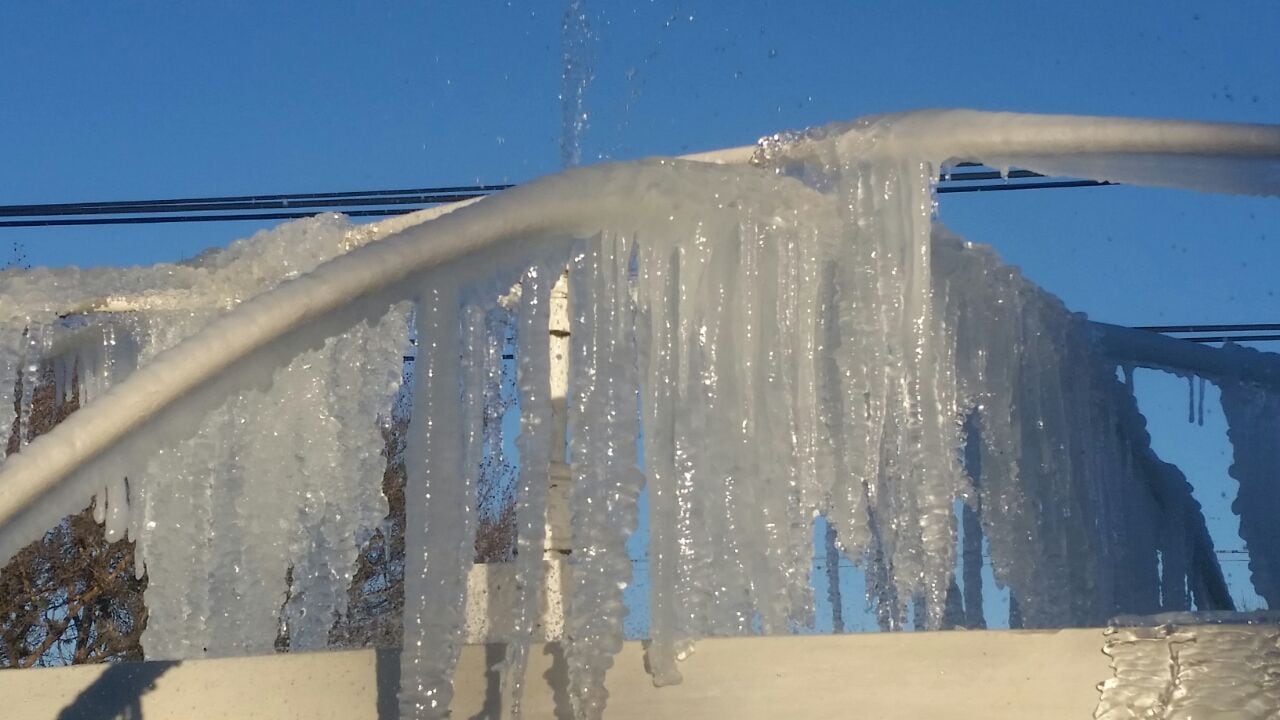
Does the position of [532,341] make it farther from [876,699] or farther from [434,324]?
[876,699]

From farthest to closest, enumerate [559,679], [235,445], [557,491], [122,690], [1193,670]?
1. [235,445]
2. [557,491]
3. [122,690]
4. [559,679]
5. [1193,670]

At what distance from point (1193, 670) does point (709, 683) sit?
1.26m

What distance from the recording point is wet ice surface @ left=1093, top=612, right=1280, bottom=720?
3.44 meters

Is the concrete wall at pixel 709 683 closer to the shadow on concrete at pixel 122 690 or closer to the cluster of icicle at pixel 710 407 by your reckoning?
the shadow on concrete at pixel 122 690

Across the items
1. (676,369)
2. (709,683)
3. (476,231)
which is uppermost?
(476,231)

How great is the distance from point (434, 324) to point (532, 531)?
2.31ft

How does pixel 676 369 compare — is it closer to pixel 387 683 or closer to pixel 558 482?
pixel 558 482

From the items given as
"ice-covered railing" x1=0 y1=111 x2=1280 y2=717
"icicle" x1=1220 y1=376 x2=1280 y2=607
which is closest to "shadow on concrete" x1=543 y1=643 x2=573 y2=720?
"ice-covered railing" x1=0 y1=111 x2=1280 y2=717

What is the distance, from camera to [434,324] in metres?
4.07

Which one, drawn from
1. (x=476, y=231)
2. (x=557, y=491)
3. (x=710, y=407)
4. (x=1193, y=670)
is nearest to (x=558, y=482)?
(x=557, y=491)

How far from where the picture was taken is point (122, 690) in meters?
4.12

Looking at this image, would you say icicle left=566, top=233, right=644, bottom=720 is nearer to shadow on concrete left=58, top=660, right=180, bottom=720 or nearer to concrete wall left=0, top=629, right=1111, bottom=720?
concrete wall left=0, top=629, right=1111, bottom=720

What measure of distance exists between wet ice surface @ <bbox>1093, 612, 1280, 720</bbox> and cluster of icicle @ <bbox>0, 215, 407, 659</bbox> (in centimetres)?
261

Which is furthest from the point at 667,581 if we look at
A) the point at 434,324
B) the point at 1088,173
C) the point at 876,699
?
the point at 1088,173
